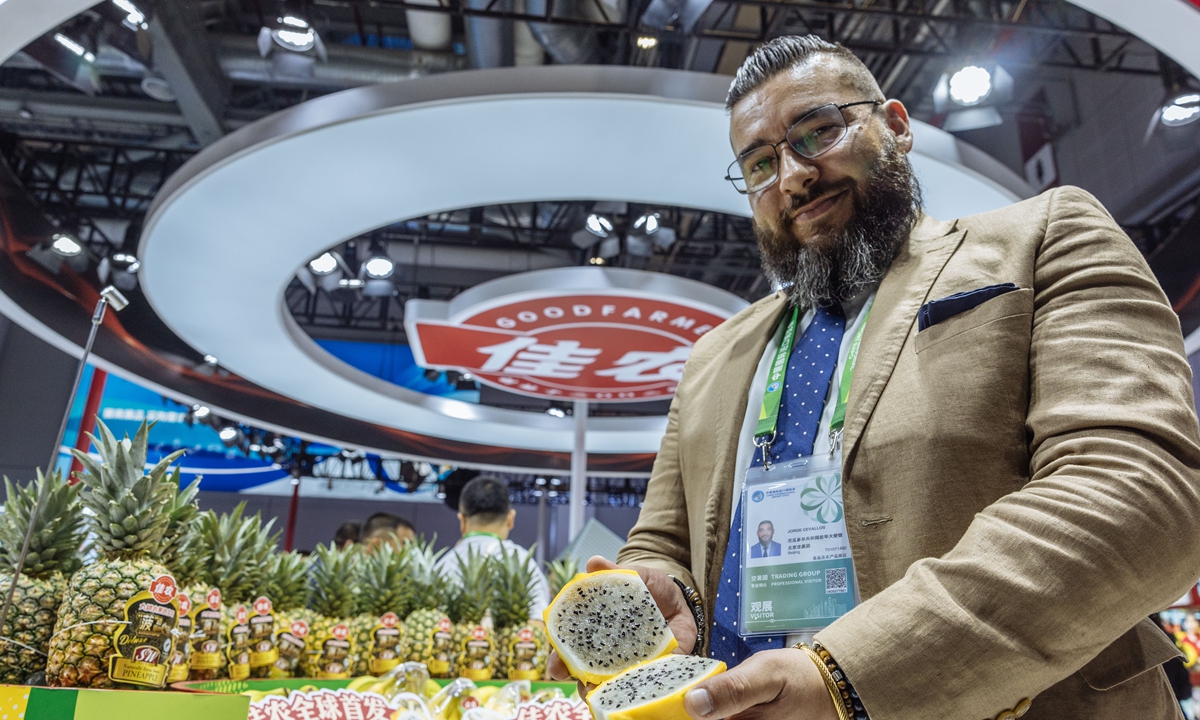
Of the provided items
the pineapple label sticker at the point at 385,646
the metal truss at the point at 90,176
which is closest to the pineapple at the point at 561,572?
the pineapple label sticker at the point at 385,646

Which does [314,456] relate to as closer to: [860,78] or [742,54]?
[742,54]

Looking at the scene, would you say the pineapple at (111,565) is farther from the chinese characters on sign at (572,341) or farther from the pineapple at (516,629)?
the chinese characters on sign at (572,341)


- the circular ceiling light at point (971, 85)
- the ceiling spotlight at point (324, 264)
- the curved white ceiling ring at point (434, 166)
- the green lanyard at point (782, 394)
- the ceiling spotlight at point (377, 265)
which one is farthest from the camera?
the ceiling spotlight at point (377, 265)

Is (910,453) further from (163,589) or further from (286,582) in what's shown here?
(286,582)

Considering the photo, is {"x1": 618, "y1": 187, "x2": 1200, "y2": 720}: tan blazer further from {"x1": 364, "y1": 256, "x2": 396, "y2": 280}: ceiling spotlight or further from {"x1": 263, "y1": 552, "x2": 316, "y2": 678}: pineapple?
{"x1": 364, "y1": 256, "x2": 396, "y2": 280}: ceiling spotlight

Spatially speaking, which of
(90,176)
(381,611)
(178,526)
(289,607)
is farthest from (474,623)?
(90,176)

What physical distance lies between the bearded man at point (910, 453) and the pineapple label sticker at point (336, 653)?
62.9 inches

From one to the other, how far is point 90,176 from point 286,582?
1028 cm

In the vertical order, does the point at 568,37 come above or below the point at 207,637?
above

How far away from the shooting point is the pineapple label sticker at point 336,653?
2594 millimetres

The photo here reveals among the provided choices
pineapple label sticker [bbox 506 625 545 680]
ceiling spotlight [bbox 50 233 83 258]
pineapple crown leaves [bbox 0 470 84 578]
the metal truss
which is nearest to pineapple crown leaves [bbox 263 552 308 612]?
pineapple crown leaves [bbox 0 470 84 578]

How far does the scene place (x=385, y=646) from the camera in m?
2.67

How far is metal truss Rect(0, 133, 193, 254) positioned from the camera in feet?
34.1

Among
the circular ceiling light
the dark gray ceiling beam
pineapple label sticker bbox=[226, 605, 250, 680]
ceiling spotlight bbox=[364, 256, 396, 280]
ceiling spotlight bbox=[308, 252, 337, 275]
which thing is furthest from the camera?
ceiling spotlight bbox=[364, 256, 396, 280]
